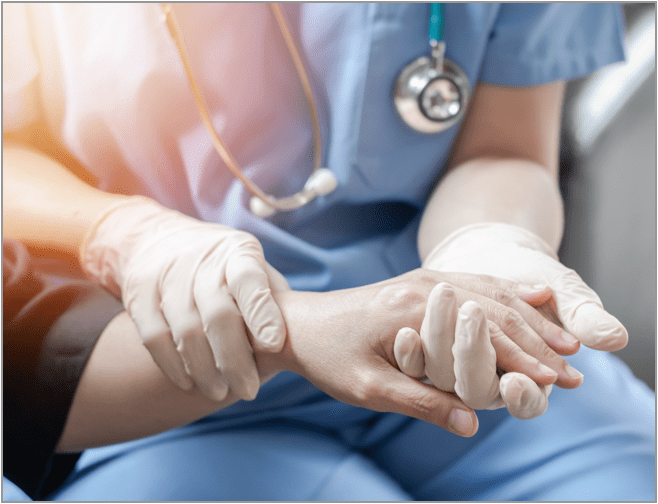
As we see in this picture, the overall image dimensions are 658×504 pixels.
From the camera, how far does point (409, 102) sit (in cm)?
54

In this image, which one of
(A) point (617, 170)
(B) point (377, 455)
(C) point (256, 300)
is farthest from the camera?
(A) point (617, 170)

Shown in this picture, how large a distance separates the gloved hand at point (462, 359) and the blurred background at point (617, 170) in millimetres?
568

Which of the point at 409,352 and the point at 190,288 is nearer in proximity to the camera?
the point at 409,352

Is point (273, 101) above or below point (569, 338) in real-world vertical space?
above

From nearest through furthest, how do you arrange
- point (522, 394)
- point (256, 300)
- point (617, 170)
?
point (522, 394), point (256, 300), point (617, 170)

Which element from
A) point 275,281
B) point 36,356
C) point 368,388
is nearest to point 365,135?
point 275,281

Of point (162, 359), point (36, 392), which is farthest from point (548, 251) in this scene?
point (36, 392)

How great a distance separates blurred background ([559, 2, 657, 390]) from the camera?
0.86 m

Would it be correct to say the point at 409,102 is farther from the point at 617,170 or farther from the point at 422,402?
the point at 617,170

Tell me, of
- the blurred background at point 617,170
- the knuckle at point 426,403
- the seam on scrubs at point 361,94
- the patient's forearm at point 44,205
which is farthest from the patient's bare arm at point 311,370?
the blurred background at point 617,170

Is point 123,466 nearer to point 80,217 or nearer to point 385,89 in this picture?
point 80,217

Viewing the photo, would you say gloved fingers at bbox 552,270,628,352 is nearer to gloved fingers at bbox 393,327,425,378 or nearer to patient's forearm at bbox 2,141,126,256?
gloved fingers at bbox 393,327,425,378

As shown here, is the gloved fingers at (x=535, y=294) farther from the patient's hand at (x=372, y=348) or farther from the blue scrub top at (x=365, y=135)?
the blue scrub top at (x=365, y=135)

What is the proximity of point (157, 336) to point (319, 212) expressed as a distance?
9.4 inches
